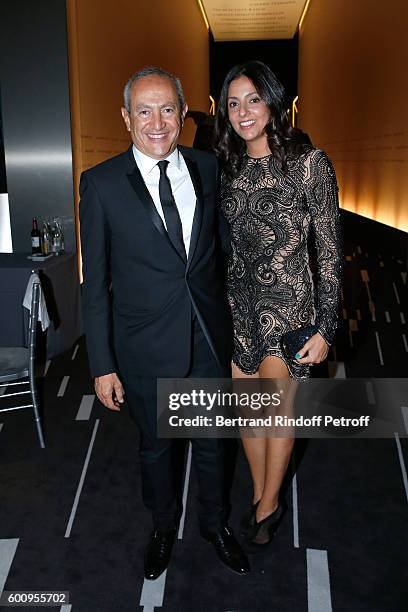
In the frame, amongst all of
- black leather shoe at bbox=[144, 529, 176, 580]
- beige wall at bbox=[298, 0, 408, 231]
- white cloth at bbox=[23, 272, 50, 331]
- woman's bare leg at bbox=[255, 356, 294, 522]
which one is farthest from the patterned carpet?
beige wall at bbox=[298, 0, 408, 231]

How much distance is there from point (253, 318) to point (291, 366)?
0.68 ft

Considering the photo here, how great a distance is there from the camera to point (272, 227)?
1.74 metres

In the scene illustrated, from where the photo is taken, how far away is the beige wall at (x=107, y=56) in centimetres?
483

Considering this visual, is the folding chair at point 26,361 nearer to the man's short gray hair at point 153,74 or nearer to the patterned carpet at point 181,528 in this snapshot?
the patterned carpet at point 181,528

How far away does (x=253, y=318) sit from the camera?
1872 mm

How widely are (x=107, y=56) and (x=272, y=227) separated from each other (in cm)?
483

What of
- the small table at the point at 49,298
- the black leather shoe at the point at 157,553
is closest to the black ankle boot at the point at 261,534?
the black leather shoe at the point at 157,553

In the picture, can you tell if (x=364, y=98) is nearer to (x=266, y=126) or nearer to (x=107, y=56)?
(x=107, y=56)

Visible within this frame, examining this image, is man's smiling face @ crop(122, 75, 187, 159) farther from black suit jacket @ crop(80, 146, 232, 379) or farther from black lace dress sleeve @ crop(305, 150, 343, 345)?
black lace dress sleeve @ crop(305, 150, 343, 345)

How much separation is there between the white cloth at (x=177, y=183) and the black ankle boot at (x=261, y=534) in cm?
108

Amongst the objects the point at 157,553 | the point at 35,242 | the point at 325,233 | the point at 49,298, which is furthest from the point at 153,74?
the point at 35,242

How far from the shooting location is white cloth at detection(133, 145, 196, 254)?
1604 millimetres

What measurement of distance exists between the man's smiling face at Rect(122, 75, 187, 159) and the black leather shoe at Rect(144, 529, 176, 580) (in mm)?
1314

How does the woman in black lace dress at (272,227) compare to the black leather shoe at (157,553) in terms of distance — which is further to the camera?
the black leather shoe at (157,553)
